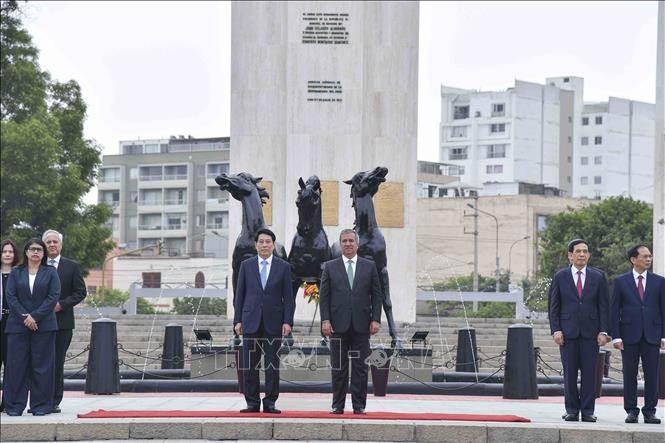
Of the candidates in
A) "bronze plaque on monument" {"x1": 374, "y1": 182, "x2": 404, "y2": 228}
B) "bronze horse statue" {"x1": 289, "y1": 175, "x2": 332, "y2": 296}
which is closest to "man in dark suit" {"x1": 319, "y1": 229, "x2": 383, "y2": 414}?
"bronze horse statue" {"x1": 289, "y1": 175, "x2": 332, "y2": 296}

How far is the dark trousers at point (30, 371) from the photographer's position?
15492 mm

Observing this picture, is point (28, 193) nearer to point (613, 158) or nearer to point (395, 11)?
point (395, 11)

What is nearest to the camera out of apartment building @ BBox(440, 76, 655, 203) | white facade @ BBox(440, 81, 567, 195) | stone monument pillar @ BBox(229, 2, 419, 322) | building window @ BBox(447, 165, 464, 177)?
stone monument pillar @ BBox(229, 2, 419, 322)

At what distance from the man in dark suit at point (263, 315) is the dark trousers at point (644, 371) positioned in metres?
3.50

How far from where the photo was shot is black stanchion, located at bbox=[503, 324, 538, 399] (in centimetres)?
1902

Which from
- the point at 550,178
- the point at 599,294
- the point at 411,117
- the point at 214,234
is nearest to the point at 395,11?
the point at 411,117

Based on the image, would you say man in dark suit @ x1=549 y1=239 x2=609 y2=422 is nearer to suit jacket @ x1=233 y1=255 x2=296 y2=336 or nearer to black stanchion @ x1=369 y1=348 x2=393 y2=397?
suit jacket @ x1=233 y1=255 x2=296 y2=336

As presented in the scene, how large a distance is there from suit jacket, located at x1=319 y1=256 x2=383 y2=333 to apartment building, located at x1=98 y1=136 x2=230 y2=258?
303ft

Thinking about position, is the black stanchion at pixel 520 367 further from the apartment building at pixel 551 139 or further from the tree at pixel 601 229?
the apartment building at pixel 551 139

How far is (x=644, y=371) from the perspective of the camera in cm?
1570

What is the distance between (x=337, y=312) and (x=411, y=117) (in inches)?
718

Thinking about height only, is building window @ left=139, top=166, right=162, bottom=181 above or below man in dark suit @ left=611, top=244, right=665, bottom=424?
above

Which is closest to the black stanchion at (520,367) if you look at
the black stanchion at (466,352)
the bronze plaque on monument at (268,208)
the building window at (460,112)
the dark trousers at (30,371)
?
the black stanchion at (466,352)

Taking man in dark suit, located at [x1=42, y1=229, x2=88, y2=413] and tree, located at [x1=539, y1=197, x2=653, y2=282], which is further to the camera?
tree, located at [x1=539, y1=197, x2=653, y2=282]
